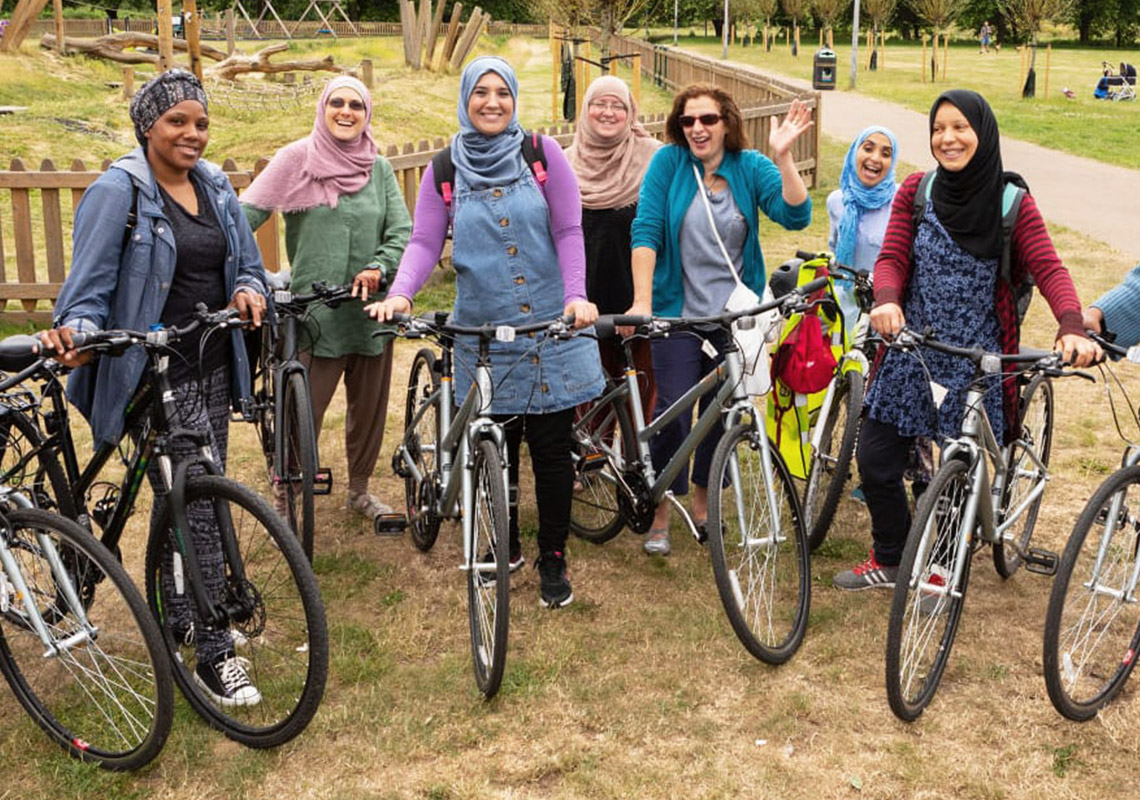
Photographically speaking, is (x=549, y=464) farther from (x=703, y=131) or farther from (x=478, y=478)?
(x=703, y=131)

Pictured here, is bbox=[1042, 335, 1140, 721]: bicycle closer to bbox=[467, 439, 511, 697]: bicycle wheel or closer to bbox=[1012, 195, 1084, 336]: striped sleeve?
bbox=[1012, 195, 1084, 336]: striped sleeve

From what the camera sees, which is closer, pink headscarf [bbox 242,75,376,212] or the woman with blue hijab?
the woman with blue hijab

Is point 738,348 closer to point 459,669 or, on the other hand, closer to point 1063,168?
point 459,669

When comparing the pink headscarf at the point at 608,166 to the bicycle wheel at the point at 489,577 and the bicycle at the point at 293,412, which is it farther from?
the bicycle wheel at the point at 489,577

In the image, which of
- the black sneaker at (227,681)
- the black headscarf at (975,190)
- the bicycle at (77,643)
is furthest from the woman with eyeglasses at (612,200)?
the bicycle at (77,643)

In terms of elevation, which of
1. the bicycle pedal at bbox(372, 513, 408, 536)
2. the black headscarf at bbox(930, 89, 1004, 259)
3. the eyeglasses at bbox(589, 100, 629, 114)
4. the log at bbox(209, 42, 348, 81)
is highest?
the log at bbox(209, 42, 348, 81)

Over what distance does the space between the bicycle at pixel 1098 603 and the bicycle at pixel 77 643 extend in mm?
2735

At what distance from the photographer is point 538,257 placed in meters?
4.49

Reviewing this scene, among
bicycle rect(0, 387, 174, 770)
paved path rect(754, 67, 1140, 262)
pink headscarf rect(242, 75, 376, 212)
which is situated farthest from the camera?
paved path rect(754, 67, 1140, 262)

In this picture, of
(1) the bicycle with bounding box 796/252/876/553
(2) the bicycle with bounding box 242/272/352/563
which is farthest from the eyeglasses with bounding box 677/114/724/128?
(2) the bicycle with bounding box 242/272/352/563

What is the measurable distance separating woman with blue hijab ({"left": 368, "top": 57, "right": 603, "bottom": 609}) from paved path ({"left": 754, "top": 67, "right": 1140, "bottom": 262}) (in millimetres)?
9532

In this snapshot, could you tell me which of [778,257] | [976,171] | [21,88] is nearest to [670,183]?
[976,171]

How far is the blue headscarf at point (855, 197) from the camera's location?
19.5 feet

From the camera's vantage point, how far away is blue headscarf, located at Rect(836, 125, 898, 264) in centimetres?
596
